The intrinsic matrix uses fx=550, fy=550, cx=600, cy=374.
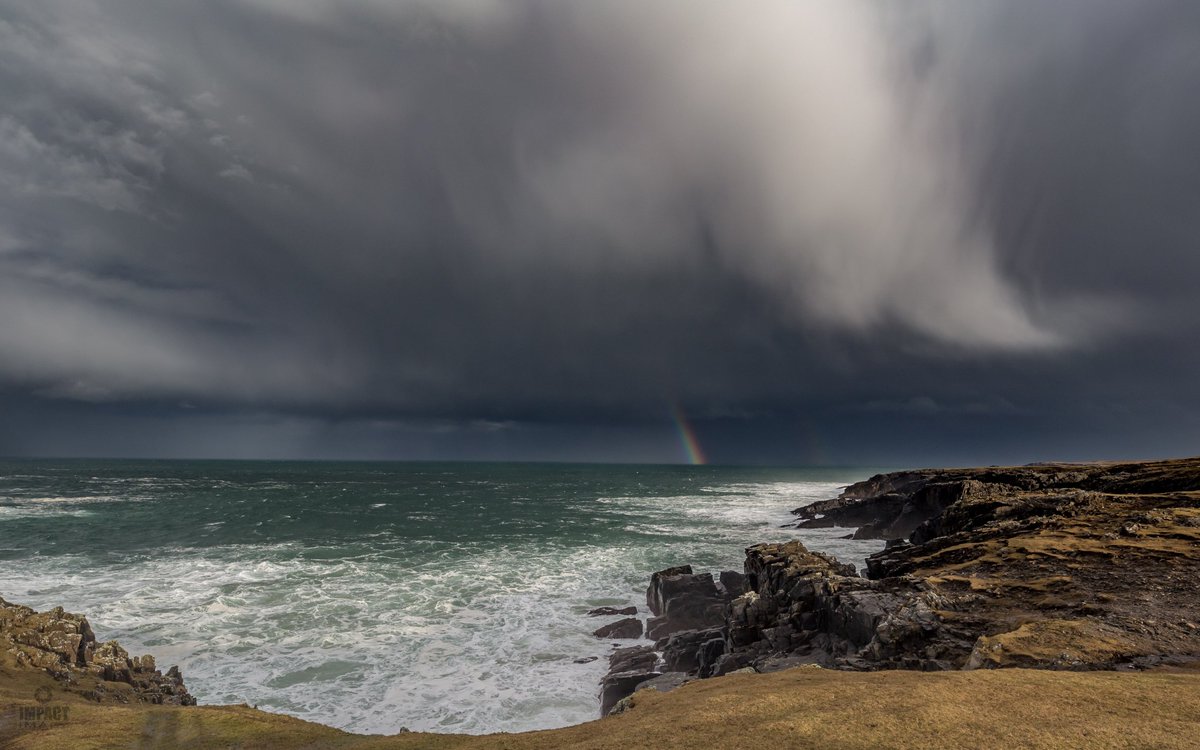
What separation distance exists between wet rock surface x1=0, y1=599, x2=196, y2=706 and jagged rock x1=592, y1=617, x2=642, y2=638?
65.8 feet

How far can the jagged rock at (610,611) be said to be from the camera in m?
36.4

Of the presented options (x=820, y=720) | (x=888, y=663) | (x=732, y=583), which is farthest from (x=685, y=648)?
(x=820, y=720)

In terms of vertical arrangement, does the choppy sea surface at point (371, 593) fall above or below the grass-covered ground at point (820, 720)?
below

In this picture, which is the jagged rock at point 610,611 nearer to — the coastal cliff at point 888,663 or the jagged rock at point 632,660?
the coastal cliff at point 888,663

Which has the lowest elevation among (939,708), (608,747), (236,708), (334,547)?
(334,547)

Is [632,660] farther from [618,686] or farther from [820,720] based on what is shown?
[820,720]

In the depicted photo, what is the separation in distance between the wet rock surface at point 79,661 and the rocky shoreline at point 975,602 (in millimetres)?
17360

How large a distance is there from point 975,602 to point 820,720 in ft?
44.1

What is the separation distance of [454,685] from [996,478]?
6199cm

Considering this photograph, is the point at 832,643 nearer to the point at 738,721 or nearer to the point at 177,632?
the point at 738,721

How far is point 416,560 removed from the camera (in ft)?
169

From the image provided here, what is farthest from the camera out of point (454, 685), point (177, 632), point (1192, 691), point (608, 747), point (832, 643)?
point (177, 632)

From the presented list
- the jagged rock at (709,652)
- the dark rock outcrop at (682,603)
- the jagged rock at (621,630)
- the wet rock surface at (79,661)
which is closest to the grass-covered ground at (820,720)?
the wet rock surface at (79,661)

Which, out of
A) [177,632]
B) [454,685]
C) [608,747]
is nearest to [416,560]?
[177,632]
